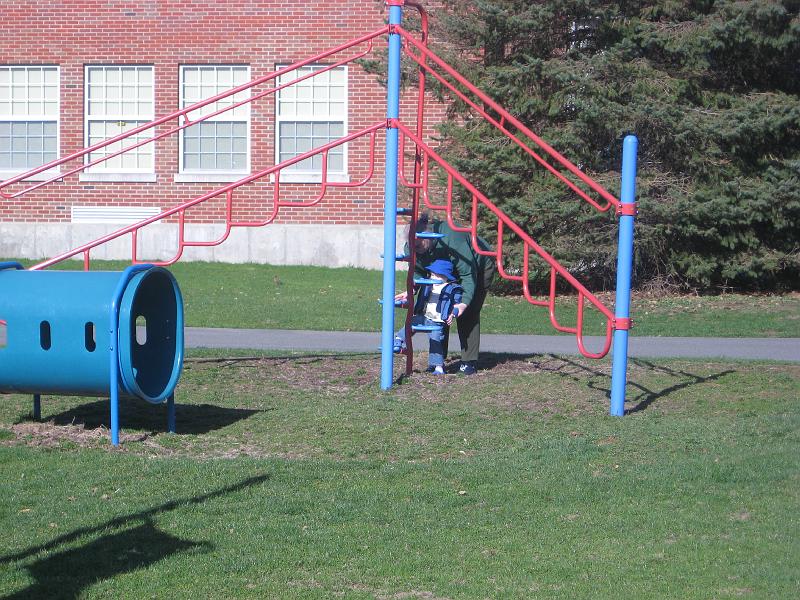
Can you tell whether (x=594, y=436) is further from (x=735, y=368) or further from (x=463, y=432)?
(x=735, y=368)

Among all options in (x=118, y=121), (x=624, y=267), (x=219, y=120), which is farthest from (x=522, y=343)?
(x=118, y=121)

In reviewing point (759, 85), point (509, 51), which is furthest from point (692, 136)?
point (509, 51)

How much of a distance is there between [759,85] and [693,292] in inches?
140

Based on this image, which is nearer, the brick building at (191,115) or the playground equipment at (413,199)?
the playground equipment at (413,199)

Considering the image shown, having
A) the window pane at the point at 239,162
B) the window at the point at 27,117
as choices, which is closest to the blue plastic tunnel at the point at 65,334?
the window pane at the point at 239,162

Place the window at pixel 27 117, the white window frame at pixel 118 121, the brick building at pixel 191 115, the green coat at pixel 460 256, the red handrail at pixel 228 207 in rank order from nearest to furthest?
the red handrail at pixel 228 207, the green coat at pixel 460 256, the brick building at pixel 191 115, the white window frame at pixel 118 121, the window at pixel 27 117

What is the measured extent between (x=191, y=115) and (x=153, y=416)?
14.0m

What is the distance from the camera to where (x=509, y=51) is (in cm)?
1738

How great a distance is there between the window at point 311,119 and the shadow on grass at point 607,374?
1004cm

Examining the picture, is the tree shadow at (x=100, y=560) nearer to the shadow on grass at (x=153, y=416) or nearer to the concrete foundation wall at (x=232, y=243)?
the shadow on grass at (x=153, y=416)

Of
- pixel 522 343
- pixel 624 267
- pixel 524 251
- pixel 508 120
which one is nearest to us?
pixel 624 267

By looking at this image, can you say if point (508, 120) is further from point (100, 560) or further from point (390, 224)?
point (100, 560)

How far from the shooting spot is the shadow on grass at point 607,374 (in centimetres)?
931

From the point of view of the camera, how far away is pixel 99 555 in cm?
509
